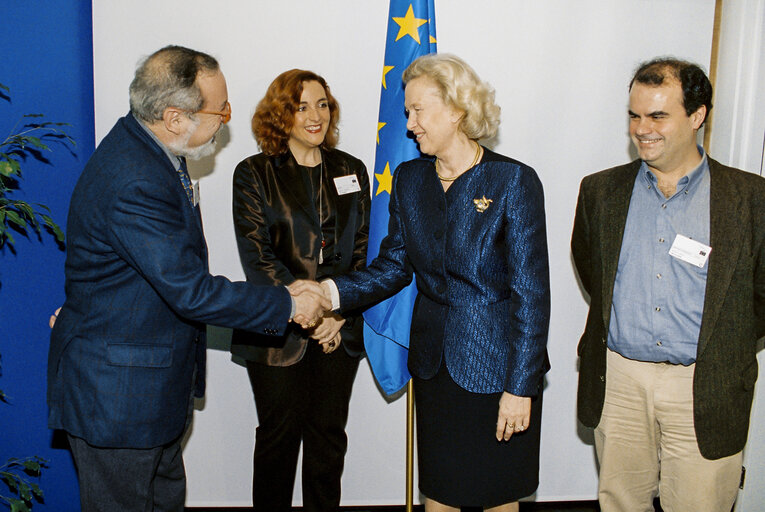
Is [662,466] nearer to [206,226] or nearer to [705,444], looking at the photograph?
[705,444]

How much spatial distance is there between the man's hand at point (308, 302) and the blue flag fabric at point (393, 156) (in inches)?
16.4

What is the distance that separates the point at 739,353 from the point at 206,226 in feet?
8.39

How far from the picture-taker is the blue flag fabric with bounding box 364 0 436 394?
294 cm

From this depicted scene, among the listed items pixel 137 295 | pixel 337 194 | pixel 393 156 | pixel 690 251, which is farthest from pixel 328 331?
pixel 690 251

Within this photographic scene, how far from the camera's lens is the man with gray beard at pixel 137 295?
6.69 feet

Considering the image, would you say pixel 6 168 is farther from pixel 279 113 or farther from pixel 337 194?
pixel 337 194

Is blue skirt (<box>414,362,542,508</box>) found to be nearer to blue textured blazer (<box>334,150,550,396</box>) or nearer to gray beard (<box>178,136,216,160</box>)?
blue textured blazer (<box>334,150,550,396</box>)

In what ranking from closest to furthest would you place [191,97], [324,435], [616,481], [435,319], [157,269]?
[157,269], [191,97], [435,319], [616,481], [324,435]

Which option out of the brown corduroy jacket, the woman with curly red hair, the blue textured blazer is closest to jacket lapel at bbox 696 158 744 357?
the brown corduroy jacket

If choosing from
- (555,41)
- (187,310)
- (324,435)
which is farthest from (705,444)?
(555,41)

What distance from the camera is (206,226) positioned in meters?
3.46

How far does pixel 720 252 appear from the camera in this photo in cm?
224

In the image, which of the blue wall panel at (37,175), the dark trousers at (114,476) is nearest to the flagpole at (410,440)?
the dark trousers at (114,476)

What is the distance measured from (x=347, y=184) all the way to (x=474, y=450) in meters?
1.37
